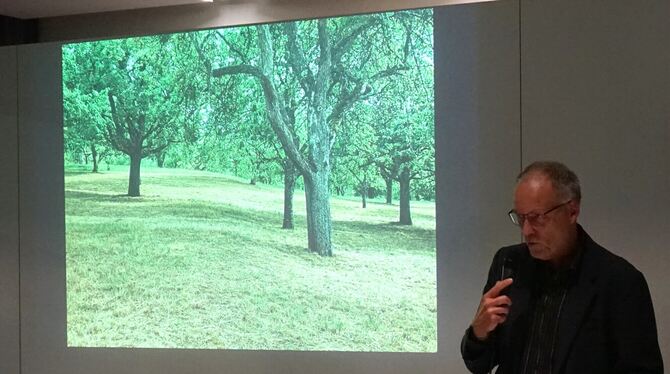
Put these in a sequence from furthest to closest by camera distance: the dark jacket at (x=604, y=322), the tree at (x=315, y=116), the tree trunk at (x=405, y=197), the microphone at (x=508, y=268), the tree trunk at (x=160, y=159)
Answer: the tree trunk at (x=160, y=159) < the tree at (x=315, y=116) < the tree trunk at (x=405, y=197) < the microphone at (x=508, y=268) < the dark jacket at (x=604, y=322)

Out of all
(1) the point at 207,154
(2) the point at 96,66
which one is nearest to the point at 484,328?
(1) the point at 207,154

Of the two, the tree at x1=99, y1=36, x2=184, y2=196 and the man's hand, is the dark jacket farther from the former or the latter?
the tree at x1=99, y1=36, x2=184, y2=196

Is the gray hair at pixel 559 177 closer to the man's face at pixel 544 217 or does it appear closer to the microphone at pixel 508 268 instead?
the man's face at pixel 544 217

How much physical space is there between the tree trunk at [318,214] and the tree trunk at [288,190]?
0.08m

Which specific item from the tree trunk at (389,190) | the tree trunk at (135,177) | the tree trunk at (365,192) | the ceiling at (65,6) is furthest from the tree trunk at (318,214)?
the ceiling at (65,6)

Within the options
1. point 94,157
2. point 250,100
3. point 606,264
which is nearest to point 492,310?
point 606,264

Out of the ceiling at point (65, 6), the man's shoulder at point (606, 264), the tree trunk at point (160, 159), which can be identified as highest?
the ceiling at point (65, 6)

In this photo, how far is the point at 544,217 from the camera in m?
1.58

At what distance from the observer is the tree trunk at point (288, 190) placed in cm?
409

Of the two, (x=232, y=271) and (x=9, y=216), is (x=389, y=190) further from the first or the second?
(x=9, y=216)

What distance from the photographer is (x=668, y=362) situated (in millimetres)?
3514

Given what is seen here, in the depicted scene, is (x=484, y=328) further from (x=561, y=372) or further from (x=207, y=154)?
(x=207, y=154)

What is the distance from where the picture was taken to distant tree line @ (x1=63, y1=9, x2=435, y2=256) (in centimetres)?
387

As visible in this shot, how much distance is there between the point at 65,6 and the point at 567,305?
4005mm
